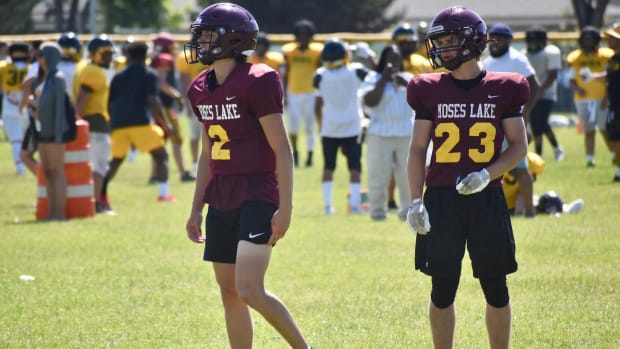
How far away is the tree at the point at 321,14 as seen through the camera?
51.4 metres

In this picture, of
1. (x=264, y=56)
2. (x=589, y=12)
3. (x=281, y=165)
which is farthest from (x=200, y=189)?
(x=589, y=12)

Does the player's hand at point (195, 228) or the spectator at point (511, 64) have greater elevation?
the player's hand at point (195, 228)

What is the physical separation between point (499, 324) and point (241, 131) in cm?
168

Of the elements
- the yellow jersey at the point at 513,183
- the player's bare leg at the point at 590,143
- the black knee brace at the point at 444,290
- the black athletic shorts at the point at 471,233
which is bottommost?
the player's bare leg at the point at 590,143

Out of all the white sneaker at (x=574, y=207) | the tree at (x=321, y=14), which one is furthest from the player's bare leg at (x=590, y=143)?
the tree at (x=321, y=14)

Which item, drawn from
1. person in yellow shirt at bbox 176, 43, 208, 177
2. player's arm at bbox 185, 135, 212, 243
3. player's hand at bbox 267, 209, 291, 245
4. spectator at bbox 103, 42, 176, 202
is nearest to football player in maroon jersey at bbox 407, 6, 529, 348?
player's hand at bbox 267, 209, 291, 245

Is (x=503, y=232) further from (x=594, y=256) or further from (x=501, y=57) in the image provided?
(x=501, y=57)

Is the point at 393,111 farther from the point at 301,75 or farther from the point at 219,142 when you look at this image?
the point at 301,75

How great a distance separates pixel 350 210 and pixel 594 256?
4.71 m

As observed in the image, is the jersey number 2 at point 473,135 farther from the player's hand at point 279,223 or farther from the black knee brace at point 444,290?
the player's hand at point 279,223

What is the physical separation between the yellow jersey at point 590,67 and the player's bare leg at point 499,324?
1401cm

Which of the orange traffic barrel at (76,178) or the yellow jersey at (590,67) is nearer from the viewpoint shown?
the orange traffic barrel at (76,178)

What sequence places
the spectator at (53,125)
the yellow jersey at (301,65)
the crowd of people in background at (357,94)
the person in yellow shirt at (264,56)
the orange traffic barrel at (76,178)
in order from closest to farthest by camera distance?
the crowd of people in background at (357,94)
the spectator at (53,125)
the orange traffic barrel at (76,178)
the person in yellow shirt at (264,56)
the yellow jersey at (301,65)

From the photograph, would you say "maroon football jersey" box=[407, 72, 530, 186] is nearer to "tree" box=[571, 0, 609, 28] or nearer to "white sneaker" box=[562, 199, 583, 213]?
"white sneaker" box=[562, 199, 583, 213]
